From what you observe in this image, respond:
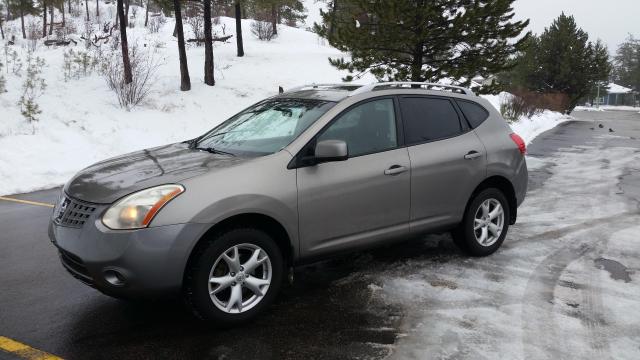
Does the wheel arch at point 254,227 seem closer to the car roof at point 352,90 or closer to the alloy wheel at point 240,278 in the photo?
the alloy wheel at point 240,278

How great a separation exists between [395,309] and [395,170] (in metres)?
1.15

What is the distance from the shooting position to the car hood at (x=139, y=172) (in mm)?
3605

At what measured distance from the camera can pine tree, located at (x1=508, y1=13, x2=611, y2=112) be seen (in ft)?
139

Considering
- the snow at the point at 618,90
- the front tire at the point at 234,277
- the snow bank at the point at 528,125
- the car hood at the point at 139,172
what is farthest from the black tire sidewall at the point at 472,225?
the snow at the point at 618,90

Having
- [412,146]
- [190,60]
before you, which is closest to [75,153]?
[412,146]

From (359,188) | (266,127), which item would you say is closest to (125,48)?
(266,127)

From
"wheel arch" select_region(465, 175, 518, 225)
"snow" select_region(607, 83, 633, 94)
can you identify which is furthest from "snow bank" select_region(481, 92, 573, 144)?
"snow" select_region(607, 83, 633, 94)

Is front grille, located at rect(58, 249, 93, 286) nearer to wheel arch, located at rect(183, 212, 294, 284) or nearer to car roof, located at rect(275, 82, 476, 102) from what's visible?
wheel arch, located at rect(183, 212, 294, 284)

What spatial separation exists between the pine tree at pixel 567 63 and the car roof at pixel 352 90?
1581 inches

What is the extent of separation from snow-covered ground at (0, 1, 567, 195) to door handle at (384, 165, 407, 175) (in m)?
7.58

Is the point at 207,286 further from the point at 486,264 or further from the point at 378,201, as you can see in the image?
the point at 486,264

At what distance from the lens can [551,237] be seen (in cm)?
622

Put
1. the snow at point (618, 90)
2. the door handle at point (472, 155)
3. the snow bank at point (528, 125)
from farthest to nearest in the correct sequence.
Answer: the snow at point (618, 90), the snow bank at point (528, 125), the door handle at point (472, 155)

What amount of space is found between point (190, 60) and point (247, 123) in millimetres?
21006
